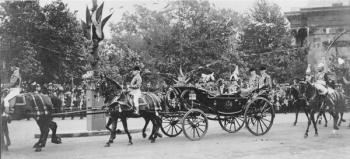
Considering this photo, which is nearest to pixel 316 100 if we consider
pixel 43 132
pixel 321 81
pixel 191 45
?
pixel 321 81

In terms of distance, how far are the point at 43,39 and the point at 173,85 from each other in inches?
804

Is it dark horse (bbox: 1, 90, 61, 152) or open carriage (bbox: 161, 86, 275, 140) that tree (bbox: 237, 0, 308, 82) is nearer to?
open carriage (bbox: 161, 86, 275, 140)

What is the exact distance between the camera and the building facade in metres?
33.2

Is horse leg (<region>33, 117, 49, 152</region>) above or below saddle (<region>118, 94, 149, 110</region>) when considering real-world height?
below

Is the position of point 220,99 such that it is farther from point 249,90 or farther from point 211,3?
point 211,3

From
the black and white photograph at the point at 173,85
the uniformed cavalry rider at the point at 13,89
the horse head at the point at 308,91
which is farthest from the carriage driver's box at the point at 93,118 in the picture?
the horse head at the point at 308,91

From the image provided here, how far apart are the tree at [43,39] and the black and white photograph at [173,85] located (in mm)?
88

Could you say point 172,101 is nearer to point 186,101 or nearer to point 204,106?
point 186,101

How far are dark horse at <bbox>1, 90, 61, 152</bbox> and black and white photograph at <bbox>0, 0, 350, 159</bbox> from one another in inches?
1.1

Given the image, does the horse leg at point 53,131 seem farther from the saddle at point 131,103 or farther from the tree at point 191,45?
the tree at point 191,45

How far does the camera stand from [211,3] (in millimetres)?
43188

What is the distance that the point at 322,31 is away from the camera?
3447 centimetres

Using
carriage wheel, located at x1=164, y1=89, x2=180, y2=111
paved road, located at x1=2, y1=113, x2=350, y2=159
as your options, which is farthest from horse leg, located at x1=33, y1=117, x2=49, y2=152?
carriage wheel, located at x1=164, y1=89, x2=180, y2=111

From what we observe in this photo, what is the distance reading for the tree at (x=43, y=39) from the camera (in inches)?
988
